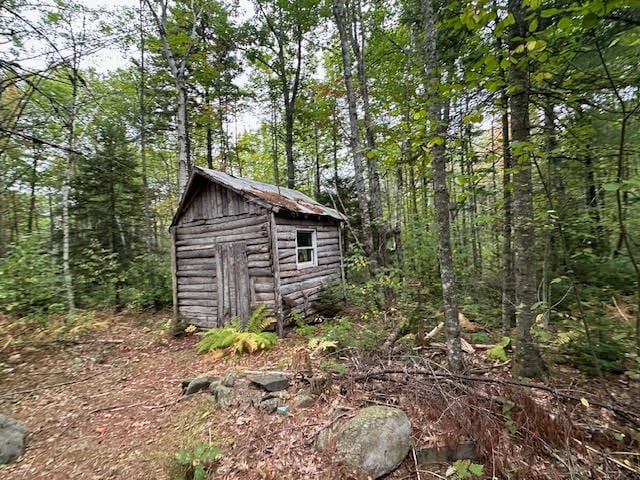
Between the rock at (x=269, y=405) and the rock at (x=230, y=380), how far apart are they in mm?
809

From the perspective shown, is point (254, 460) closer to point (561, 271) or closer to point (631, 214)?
point (561, 271)

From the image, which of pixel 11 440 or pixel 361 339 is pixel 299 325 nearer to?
pixel 361 339

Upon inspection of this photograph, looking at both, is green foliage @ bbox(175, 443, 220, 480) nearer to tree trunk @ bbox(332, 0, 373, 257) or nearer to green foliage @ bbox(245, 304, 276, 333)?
green foliage @ bbox(245, 304, 276, 333)

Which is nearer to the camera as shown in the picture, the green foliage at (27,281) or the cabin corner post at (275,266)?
the cabin corner post at (275,266)

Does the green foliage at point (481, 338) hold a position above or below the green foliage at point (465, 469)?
above

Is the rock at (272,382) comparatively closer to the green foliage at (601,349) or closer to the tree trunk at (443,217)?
the tree trunk at (443,217)

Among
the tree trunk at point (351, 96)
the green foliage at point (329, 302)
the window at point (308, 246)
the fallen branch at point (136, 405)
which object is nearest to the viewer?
the fallen branch at point (136, 405)

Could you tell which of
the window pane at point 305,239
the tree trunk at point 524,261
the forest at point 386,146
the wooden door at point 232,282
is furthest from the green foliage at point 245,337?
the tree trunk at point 524,261

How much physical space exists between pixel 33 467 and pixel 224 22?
1662 cm

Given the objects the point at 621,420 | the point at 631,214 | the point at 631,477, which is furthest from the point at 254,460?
the point at 631,214

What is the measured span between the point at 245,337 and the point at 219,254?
9.28ft

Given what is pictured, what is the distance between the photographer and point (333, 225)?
1094 cm

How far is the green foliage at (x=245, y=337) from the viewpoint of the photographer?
656 cm

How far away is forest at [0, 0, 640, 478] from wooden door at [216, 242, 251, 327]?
2684mm
